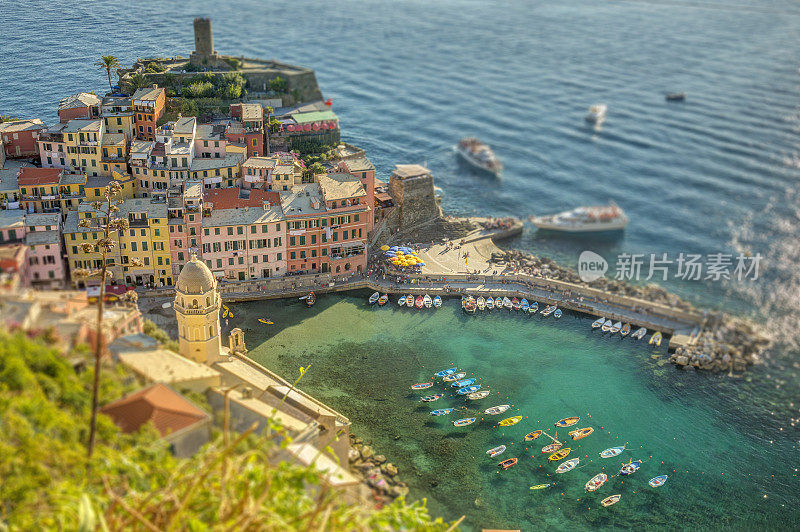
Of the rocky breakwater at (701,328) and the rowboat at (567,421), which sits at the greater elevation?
the rocky breakwater at (701,328)

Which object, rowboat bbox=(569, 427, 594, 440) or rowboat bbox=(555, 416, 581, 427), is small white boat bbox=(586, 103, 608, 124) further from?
rowboat bbox=(569, 427, 594, 440)

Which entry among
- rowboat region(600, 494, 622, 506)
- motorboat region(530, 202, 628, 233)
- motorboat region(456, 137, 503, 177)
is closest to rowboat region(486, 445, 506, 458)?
rowboat region(600, 494, 622, 506)

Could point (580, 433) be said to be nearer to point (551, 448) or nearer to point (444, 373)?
point (551, 448)

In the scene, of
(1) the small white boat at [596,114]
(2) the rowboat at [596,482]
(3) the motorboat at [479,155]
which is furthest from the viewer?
(1) the small white boat at [596,114]

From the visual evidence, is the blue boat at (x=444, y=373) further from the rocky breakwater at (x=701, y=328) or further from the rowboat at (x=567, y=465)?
the rocky breakwater at (x=701, y=328)

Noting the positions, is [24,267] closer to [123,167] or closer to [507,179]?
[123,167]

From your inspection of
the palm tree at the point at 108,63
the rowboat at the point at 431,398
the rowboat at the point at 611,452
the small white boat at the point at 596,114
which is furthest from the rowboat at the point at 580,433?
the small white boat at the point at 596,114

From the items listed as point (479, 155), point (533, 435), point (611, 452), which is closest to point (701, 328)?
point (611, 452)
